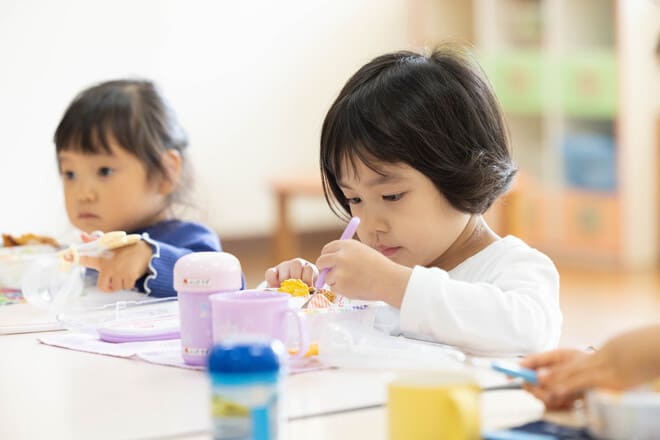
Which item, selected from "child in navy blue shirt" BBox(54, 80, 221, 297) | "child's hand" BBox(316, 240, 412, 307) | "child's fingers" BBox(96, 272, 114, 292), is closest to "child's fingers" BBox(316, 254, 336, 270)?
"child's hand" BBox(316, 240, 412, 307)

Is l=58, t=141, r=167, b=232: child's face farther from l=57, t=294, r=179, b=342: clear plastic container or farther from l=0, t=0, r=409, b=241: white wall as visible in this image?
l=0, t=0, r=409, b=241: white wall

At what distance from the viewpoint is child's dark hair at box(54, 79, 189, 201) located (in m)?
1.98

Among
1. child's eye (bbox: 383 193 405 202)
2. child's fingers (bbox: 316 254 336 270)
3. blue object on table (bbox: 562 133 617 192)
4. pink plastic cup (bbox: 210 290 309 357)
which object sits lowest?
blue object on table (bbox: 562 133 617 192)

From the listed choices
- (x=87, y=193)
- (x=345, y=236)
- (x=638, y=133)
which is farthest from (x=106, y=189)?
(x=638, y=133)

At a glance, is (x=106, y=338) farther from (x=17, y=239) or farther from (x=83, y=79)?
(x=83, y=79)

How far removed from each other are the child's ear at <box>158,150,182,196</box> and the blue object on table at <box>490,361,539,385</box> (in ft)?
3.86

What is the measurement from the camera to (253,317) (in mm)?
1068

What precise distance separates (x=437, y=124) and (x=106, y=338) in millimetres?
498

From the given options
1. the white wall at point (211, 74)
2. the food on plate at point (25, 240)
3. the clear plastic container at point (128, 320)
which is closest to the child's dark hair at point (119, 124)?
the food on plate at point (25, 240)

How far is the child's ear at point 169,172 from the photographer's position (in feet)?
6.70

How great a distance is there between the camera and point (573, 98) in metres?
4.92

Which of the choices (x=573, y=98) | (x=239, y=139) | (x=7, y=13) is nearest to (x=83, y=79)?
(x=7, y=13)

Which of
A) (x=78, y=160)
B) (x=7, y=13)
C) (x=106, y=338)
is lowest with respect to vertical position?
(x=106, y=338)

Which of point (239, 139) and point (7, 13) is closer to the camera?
point (7, 13)
